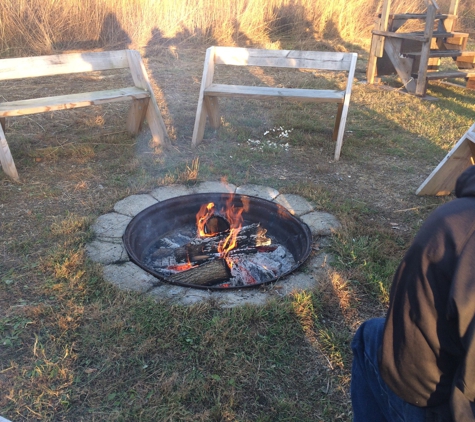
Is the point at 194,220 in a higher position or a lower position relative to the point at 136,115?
lower

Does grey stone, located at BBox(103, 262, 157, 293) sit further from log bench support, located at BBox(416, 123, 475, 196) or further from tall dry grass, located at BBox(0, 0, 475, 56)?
tall dry grass, located at BBox(0, 0, 475, 56)

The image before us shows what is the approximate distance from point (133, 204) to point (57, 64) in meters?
1.78

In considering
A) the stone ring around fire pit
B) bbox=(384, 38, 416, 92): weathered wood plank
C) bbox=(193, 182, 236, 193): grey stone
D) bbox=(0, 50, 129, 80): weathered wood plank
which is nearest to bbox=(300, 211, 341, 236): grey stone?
the stone ring around fire pit

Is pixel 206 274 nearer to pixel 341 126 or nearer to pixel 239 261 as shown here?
pixel 239 261

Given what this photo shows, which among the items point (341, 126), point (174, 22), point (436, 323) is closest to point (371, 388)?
point (436, 323)

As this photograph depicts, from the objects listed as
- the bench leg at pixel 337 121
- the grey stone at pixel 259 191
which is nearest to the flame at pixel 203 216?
the grey stone at pixel 259 191

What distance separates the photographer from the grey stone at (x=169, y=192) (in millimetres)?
3719

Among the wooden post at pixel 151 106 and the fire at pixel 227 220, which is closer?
the fire at pixel 227 220

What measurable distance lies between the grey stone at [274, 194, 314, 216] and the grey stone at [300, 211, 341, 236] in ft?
0.22

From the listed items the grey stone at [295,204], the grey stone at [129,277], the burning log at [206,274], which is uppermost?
the grey stone at [295,204]

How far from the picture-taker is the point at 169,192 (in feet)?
12.4

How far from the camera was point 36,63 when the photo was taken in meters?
4.29

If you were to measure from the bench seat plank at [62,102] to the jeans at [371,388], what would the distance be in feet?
11.6

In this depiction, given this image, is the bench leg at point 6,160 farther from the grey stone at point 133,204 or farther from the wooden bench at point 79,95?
the grey stone at point 133,204
